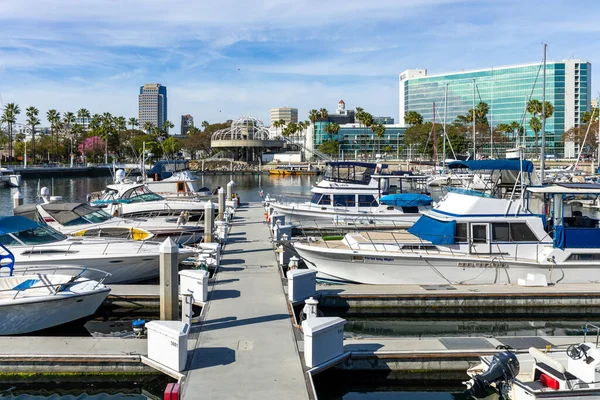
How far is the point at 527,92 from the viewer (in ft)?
450

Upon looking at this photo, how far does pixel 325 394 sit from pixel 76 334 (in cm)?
716

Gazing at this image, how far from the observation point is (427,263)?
17.9m

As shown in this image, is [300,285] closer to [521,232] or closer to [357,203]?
[521,232]

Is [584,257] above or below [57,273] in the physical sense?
above

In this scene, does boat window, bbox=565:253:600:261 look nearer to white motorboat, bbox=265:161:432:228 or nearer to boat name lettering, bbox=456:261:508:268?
boat name lettering, bbox=456:261:508:268

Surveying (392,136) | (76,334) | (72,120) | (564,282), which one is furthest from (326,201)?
(392,136)

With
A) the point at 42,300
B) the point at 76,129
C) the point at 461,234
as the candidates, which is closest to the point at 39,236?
the point at 42,300

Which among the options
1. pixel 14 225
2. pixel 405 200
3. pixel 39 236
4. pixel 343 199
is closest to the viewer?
pixel 14 225

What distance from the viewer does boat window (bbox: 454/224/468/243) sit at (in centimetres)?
1809

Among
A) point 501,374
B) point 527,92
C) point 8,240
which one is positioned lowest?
point 501,374

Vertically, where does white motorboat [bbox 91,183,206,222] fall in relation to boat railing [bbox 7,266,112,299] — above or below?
above

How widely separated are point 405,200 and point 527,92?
121 m

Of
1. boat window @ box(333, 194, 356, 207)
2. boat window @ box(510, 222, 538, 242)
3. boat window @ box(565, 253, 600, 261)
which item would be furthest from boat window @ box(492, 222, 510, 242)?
boat window @ box(333, 194, 356, 207)

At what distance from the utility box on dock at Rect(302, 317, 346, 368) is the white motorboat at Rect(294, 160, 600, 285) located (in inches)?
268
